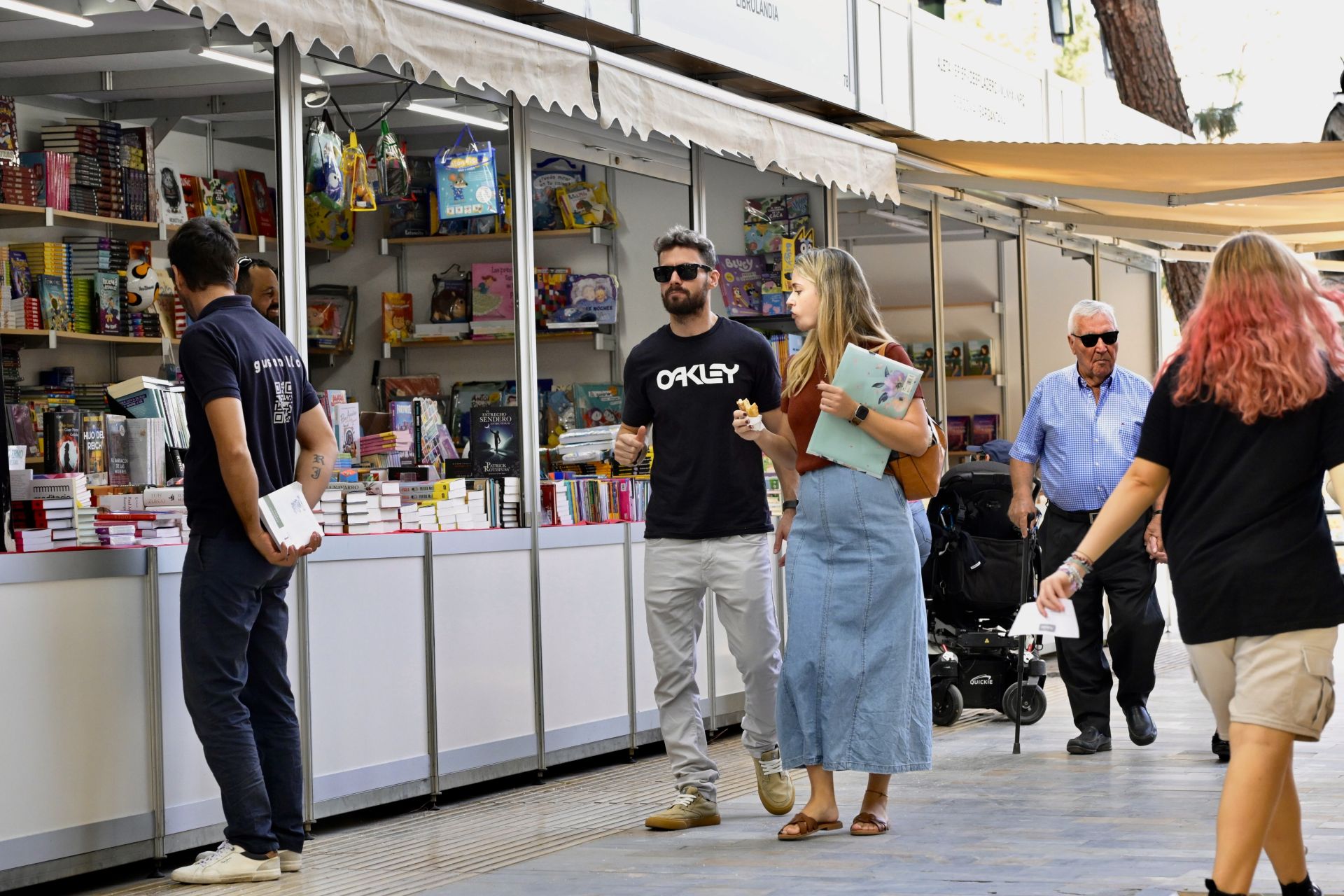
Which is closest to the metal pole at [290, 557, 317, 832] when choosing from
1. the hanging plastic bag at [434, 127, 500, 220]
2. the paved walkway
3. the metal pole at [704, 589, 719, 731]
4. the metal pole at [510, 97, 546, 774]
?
the paved walkway

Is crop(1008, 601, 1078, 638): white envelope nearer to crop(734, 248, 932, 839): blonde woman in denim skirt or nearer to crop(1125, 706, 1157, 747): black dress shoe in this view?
crop(734, 248, 932, 839): blonde woman in denim skirt

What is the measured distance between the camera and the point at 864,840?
5.16 m

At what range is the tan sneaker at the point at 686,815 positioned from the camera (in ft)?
17.8

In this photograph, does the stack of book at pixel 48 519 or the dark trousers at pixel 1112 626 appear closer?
the stack of book at pixel 48 519

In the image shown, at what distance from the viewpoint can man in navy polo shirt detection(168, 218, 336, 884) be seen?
470cm

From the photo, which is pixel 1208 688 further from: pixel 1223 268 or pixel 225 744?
pixel 225 744

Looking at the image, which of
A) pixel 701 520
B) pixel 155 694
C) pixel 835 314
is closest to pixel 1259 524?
pixel 835 314

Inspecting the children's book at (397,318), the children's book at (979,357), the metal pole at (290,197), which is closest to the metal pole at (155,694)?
the metal pole at (290,197)

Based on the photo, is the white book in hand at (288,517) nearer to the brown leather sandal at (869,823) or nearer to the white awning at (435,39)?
the white awning at (435,39)

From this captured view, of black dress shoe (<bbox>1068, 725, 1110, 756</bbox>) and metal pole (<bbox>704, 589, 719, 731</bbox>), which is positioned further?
metal pole (<bbox>704, 589, 719, 731</bbox>)

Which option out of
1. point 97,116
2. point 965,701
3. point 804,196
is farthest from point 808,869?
point 804,196

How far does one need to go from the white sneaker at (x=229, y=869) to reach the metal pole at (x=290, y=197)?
166 cm

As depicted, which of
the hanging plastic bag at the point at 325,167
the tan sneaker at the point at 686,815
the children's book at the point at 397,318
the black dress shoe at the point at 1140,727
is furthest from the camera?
the children's book at the point at 397,318

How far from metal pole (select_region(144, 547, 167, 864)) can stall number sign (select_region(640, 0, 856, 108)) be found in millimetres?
3162
